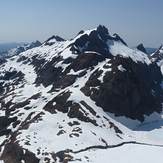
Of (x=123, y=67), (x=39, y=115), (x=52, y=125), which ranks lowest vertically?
(x=52, y=125)

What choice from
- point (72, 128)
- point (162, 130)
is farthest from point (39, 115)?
point (162, 130)

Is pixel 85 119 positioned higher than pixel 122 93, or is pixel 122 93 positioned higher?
pixel 122 93

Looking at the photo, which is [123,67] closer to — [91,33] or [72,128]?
[72,128]

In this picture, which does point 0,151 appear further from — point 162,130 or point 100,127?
point 162,130

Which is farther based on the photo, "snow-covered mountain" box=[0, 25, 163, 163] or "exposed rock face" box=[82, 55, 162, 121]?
"exposed rock face" box=[82, 55, 162, 121]

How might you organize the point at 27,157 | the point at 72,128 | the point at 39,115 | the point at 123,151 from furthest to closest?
the point at 39,115 → the point at 72,128 → the point at 123,151 → the point at 27,157

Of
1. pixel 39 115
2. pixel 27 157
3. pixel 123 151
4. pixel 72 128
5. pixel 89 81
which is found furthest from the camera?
pixel 89 81

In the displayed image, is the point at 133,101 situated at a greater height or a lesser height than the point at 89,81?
lesser

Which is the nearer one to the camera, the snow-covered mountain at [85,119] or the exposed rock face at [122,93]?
the snow-covered mountain at [85,119]

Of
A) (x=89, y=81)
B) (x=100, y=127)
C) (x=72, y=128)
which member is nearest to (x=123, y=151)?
(x=100, y=127)

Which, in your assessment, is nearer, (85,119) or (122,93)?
(85,119)

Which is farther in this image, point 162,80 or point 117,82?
point 162,80
